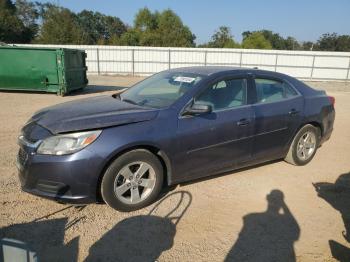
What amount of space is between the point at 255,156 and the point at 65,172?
8.60 feet

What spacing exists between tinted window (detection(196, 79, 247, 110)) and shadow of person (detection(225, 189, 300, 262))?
4.49ft

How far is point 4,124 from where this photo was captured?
8.00m

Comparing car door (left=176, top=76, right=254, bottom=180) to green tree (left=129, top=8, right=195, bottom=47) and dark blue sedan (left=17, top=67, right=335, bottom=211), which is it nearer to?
dark blue sedan (left=17, top=67, right=335, bottom=211)

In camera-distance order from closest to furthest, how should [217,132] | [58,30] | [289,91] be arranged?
[217,132], [289,91], [58,30]

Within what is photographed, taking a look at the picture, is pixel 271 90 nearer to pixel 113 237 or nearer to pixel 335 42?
pixel 113 237

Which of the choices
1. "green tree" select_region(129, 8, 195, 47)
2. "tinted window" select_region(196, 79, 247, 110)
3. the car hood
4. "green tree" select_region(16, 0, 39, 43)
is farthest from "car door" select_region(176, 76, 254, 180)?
"green tree" select_region(16, 0, 39, 43)

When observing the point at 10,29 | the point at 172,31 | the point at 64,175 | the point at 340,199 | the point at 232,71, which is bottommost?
the point at 340,199

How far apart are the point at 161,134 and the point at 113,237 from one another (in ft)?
3.94

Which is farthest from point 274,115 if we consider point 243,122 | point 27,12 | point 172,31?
point 27,12

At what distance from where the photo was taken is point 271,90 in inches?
203

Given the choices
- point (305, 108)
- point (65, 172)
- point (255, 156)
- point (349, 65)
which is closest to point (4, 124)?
point (65, 172)

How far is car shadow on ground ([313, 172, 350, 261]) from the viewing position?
331 centimetres

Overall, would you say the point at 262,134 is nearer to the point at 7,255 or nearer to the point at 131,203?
the point at 131,203

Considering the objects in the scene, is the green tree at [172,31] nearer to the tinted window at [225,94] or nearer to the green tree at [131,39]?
the green tree at [131,39]
